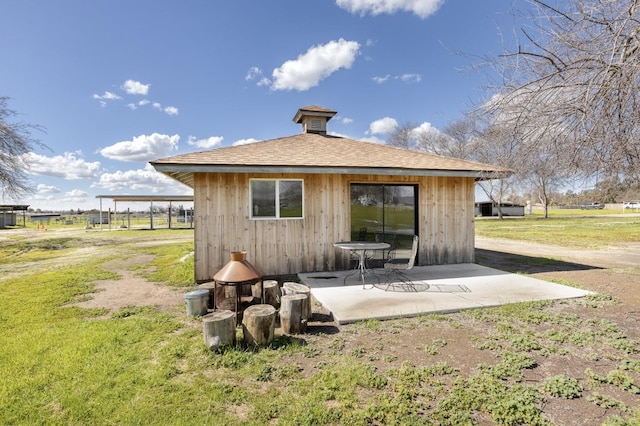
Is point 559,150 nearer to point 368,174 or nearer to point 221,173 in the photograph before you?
point 368,174

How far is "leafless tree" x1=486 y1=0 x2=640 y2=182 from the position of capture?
2.96m

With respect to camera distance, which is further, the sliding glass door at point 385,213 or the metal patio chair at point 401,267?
the sliding glass door at point 385,213

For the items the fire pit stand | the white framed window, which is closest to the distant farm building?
the white framed window

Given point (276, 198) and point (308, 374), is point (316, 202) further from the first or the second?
point (308, 374)

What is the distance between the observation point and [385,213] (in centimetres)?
827

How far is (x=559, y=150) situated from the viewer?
11.4 ft

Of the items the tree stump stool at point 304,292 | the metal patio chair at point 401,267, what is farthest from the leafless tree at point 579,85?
the tree stump stool at point 304,292

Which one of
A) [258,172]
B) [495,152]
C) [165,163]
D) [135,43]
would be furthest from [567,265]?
[135,43]

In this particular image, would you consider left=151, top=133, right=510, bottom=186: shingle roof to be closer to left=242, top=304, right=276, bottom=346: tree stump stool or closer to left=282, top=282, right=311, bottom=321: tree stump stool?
left=282, top=282, right=311, bottom=321: tree stump stool

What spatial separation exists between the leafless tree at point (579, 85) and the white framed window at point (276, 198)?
15.8ft

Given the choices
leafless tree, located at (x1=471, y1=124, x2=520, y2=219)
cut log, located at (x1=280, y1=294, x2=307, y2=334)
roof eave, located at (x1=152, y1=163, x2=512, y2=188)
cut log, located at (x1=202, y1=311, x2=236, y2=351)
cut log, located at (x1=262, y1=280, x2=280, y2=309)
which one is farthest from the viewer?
roof eave, located at (x1=152, y1=163, x2=512, y2=188)

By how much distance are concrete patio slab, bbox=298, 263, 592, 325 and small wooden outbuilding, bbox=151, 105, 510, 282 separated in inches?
36.3

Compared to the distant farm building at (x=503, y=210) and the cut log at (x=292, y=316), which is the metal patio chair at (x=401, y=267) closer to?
the cut log at (x=292, y=316)

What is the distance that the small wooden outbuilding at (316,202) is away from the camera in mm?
6938
